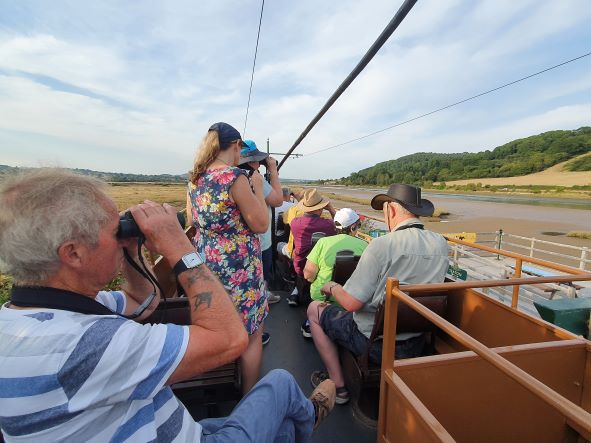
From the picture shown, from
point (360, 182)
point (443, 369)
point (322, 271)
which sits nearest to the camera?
point (443, 369)

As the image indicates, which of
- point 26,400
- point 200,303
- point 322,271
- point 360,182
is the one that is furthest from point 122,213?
point 360,182

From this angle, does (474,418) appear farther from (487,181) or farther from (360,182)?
(360,182)

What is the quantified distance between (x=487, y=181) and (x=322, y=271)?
102 meters

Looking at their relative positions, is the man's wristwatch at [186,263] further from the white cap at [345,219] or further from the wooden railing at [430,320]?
the white cap at [345,219]

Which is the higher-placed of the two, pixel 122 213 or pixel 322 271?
pixel 122 213

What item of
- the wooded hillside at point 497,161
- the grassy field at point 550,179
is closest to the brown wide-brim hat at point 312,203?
the wooded hillside at point 497,161

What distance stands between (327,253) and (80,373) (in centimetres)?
233

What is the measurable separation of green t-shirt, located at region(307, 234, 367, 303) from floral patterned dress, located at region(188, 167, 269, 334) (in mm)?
1043

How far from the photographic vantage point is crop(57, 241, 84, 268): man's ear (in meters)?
0.86

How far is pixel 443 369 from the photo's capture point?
1.55m

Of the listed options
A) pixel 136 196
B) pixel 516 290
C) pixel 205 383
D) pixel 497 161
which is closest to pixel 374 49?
pixel 516 290

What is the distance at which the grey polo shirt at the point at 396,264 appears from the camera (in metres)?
2.07

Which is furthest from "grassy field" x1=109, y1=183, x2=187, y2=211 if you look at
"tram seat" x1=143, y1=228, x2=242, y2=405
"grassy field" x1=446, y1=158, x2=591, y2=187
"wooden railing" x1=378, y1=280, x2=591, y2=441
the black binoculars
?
"grassy field" x1=446, y1=158, x2=591, y2=187

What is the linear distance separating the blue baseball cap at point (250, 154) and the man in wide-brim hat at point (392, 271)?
113 centimetres
